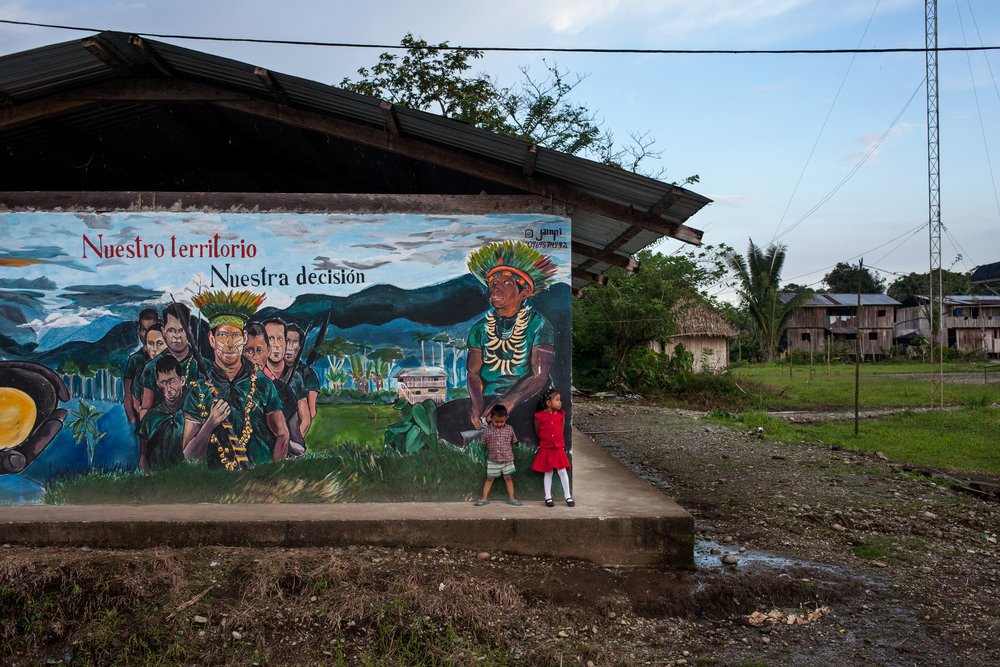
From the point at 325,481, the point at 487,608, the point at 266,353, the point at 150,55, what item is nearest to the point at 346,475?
the point at 325,481

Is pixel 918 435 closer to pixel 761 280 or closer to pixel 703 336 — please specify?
pixel 703 336

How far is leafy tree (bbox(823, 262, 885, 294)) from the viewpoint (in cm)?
5912

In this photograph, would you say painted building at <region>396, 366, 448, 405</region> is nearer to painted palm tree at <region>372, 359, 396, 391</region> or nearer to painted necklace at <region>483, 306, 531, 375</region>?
painted palm tree at <region>372, 359, 396, 391</region>

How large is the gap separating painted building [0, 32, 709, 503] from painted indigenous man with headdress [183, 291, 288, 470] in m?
0.02

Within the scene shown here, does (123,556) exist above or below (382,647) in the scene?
above

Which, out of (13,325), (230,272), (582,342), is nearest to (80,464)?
(13,325)

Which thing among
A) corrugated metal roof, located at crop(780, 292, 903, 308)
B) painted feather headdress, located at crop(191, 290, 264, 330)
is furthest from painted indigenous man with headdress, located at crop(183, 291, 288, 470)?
corrugated metal roof, located at crop(780, 292, 903, 308)

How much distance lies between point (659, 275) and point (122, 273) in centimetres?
2019

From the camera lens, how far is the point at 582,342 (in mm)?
24391

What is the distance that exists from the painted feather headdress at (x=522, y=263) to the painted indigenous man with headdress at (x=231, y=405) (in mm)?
2102

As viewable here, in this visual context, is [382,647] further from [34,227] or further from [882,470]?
[882,470]

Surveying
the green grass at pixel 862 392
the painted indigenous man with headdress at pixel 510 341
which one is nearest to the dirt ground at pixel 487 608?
the painted indigenous man with headdress at pixel 510 341

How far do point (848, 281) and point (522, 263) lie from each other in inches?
2385

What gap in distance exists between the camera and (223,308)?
21.8 feet
